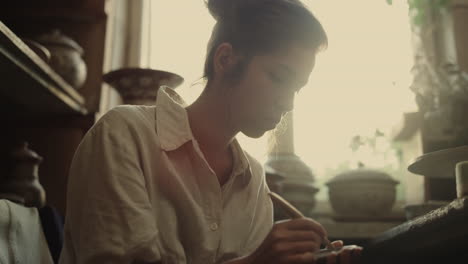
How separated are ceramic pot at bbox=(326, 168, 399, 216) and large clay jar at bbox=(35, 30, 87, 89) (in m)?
1.21

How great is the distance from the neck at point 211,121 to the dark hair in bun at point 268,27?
5.1 inches

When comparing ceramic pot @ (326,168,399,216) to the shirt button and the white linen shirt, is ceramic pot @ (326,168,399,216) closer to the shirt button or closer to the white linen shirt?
the white linen shirt

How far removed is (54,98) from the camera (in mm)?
2002

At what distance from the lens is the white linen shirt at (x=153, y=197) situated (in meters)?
0.99

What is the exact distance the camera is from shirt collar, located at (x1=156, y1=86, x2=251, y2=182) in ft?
3.78

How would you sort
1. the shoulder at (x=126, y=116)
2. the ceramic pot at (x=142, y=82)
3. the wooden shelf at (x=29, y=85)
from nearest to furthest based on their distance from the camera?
the shoulder at (x=126, y=116)
the wooden shelf at (x=29, y=85)
the ceramic pot at (x=142, y=82)

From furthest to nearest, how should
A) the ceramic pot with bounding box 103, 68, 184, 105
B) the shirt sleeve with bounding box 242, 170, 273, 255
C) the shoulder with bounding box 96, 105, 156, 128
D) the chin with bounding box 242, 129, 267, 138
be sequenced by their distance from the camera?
the ceramic pot with bounding box 103, 68, 184, 105 → the shirt sleeve with bounding box 242, 170, 273, 255 → the chin with bounding box 242, 129, 267, 138 → the shoulder with bounding box 96, 105, 156, 128

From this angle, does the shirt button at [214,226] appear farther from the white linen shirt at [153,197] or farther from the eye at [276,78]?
the eye at [276,78]

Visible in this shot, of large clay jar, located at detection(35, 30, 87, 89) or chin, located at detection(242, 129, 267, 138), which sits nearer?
chin, located at detection(242, 129, 267, 138)

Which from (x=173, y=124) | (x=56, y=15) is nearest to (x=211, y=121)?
(x=173, y=124)

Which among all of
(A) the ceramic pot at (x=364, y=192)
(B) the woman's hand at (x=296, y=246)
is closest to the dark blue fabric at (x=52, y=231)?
(B) the woman's hand at (x=296, y=246)

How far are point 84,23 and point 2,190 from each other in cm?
89

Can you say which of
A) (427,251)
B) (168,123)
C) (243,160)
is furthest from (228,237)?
(427,251)

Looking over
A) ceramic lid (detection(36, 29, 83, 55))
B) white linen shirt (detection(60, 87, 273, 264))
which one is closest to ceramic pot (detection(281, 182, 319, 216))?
white linen shirt (detection(60, 87, 273, 264))
